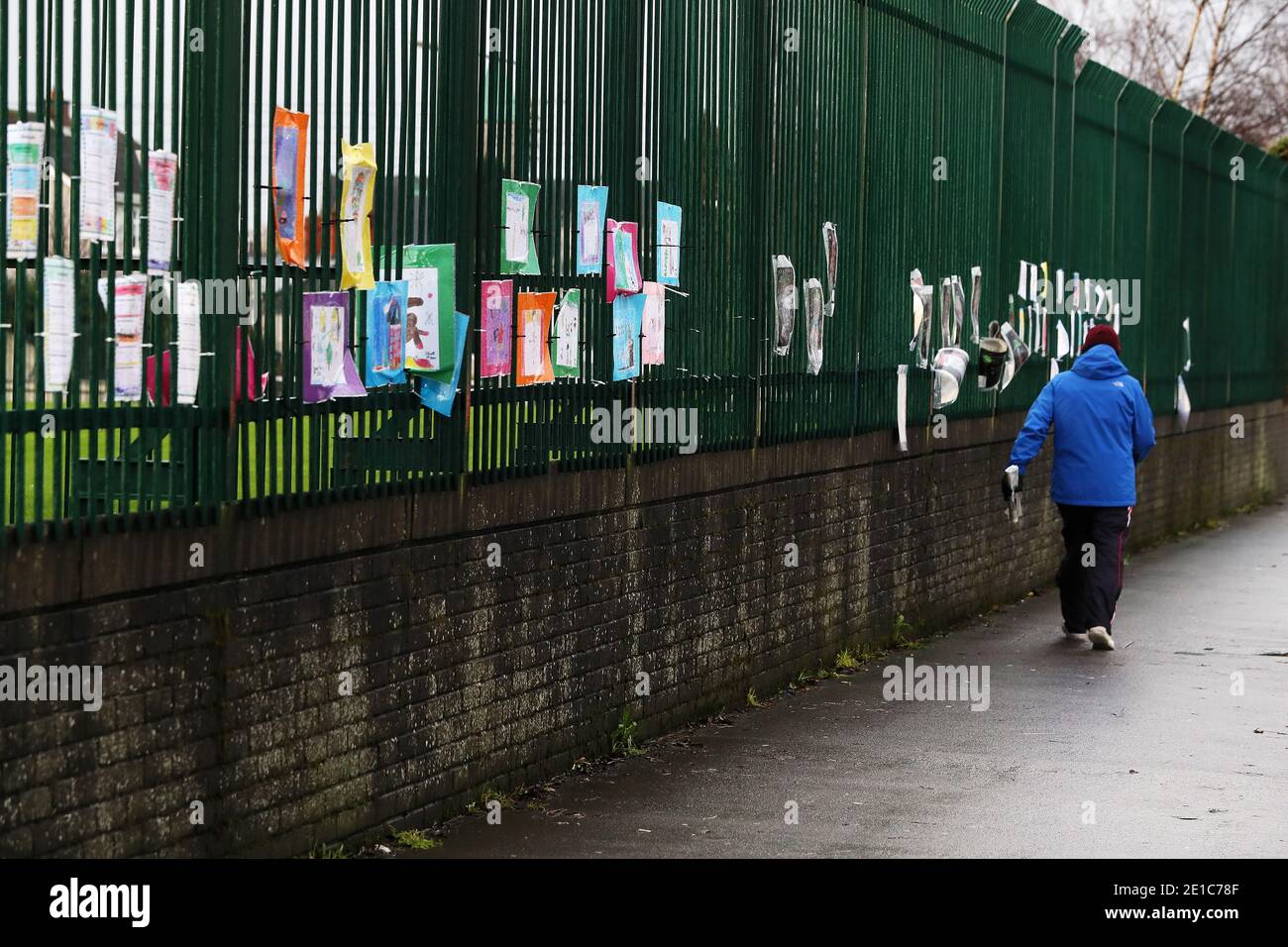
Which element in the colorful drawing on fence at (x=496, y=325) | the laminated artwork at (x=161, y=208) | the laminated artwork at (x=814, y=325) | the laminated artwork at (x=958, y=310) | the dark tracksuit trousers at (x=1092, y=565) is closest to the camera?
the laminated artwork at (x=161, y=208)

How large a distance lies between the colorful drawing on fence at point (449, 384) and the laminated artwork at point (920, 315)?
18.5 feet

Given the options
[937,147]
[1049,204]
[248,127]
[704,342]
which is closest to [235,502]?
[248,127]

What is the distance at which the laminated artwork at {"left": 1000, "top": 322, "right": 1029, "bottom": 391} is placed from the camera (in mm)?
14484

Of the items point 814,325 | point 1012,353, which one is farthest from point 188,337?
point 1012,353

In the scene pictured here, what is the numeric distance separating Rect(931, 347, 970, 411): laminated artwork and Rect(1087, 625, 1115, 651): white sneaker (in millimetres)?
1750

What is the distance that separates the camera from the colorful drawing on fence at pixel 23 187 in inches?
196

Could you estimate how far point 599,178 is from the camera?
8344 millimetres

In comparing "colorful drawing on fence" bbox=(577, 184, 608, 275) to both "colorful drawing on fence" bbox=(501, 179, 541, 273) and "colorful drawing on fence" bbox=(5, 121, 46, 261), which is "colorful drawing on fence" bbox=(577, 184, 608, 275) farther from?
"colorful drawing on fence" bbox=(5, 121, 46, 261)

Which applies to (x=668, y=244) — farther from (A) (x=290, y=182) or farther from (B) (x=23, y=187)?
(B) (x=23, y=187)

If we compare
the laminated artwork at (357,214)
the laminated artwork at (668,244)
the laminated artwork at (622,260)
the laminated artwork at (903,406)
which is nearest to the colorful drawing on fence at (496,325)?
the laminated artwork at (357,214)

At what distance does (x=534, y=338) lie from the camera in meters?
7.80

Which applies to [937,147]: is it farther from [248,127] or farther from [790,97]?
[248,127]

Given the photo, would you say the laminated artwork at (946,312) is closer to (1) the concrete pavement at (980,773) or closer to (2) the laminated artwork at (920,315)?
(2) the laminated artwork at (920,315)

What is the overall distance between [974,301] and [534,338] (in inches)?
256
